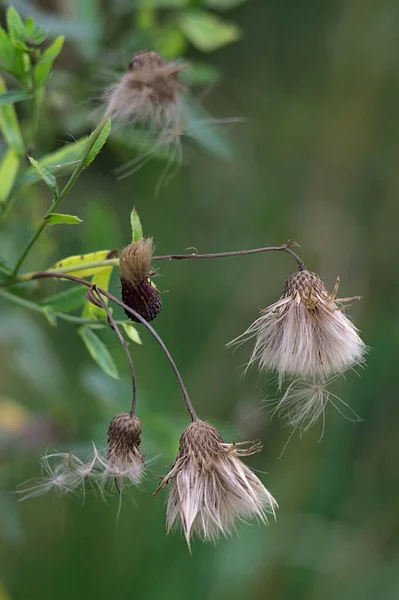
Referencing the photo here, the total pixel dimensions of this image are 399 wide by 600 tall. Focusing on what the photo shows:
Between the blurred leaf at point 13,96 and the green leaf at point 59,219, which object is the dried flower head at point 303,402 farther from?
the blurred leaf at point 13,96

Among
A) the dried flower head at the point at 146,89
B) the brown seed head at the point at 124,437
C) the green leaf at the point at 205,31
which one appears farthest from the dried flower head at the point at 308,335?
the green leaf at the point at 205,31

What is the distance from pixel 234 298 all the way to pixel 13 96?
153cm

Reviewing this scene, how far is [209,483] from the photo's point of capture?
689 mm

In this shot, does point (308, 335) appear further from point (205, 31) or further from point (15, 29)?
point (205, 31)

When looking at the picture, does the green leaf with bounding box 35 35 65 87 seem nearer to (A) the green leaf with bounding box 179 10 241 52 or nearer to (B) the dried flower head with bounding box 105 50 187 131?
(B) the dried flower head with bounding box 105 50 187 131

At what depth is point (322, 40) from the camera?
229 cm

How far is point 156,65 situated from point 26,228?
0.65m

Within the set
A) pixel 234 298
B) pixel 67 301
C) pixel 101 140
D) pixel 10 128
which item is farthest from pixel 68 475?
pixel 234 298

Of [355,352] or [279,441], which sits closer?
[355,352]

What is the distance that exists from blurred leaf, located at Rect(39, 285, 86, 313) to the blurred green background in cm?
46

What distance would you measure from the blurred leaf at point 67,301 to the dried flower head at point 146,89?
0.20 meters

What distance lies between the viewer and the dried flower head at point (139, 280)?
28.5 inches

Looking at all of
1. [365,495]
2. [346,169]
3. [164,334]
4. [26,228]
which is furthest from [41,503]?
[346,169]

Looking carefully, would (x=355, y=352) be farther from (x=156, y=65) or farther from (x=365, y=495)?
(x=365, y=495)
